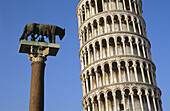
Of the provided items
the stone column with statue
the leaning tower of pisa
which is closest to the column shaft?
the stone column with statue

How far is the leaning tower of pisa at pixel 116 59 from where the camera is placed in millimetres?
30375

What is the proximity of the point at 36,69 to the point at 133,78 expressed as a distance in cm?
2217

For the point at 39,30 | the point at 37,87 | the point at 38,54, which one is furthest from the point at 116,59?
the point at 37,87

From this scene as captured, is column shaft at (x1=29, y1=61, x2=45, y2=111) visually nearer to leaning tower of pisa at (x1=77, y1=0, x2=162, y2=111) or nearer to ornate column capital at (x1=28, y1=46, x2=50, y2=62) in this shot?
ornate column capital at (x1=28, y1=46, x2=50, y2=62)

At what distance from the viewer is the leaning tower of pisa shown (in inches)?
1196

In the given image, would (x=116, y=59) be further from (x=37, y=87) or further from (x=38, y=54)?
(x=37, y=87)

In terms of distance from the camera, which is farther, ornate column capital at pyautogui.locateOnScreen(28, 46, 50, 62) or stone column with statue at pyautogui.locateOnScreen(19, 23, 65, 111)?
ornate column capital at pyautogui.locateOnScreen(28, 46, 50, 62)

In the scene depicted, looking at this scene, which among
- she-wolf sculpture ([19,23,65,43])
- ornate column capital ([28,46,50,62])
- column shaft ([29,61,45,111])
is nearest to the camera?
column shaft ([29,61,45,111])

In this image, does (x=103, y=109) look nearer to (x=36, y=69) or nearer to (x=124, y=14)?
(x=124, y=14)

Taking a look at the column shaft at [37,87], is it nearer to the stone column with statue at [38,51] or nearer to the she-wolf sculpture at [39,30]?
the stone column with statue at [38,51]

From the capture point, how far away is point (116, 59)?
3181cm

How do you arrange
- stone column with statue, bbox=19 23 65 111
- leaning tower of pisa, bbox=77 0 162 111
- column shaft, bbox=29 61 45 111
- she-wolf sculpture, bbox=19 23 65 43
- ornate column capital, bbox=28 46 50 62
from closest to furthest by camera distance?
column shaft, bbox=29 61 45 111 → stone column with statue, bbox=19 23 65 111 → ornate column capital, bbox=28 46 50 62 → she-wolf sculpture, bbox=19 23 65 43 → leaning tower of pisa, bbox=77 0 162 111

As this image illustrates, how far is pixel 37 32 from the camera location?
1091cm

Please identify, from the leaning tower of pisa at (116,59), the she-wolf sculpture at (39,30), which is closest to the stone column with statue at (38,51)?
the she-wolf sculpture at (39,30)
